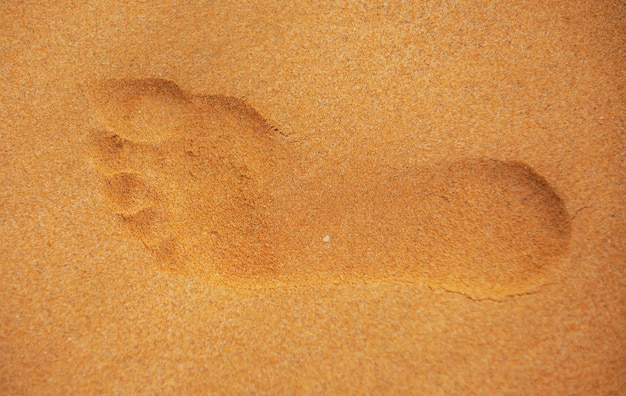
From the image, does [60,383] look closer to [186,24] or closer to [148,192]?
[148,192]

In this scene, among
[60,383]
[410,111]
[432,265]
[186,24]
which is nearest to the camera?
[60,383]

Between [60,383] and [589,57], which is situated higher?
[589,57]

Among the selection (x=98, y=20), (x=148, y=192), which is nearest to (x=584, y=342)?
(x=148, y=192)

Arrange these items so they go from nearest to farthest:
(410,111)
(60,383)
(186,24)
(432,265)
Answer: (60,383) < (432,265) < (410,111) < (186,24)

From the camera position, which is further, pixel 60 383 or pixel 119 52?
pixel 119 52
